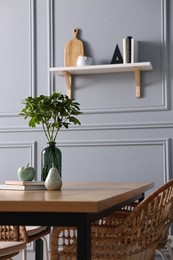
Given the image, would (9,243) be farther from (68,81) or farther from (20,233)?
(68,81)

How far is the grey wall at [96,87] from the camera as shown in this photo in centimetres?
351

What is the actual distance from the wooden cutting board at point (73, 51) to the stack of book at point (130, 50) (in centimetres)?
34

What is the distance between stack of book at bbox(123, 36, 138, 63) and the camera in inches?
136

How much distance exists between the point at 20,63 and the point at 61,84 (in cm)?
37

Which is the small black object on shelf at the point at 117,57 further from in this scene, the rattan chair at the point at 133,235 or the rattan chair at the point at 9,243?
the rattan chair at the point at 133,235

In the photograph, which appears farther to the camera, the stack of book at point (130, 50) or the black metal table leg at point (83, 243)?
the stack of book at point (130, 50)

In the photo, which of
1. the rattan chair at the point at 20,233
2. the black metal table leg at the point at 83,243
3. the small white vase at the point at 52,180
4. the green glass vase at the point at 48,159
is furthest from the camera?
the rattan chair at the point at 20,233

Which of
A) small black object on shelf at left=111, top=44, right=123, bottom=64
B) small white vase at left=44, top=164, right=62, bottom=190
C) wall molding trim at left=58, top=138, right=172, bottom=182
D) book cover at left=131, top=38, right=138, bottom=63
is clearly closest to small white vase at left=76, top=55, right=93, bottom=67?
small black object on shelf at left=111, top=44, right=123, bottom=64

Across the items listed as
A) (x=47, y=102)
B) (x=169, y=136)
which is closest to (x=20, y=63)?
(x=169, y=136)

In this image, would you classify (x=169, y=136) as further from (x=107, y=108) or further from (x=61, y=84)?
(x=61, y=84)

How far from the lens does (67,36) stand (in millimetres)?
3723

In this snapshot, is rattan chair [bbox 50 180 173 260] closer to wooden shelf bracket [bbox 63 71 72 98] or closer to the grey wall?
the grey wall

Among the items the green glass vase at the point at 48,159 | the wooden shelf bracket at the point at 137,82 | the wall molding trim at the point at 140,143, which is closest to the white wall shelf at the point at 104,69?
the wooden shelf bracket at the point at 137,82

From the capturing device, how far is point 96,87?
11.9ft
